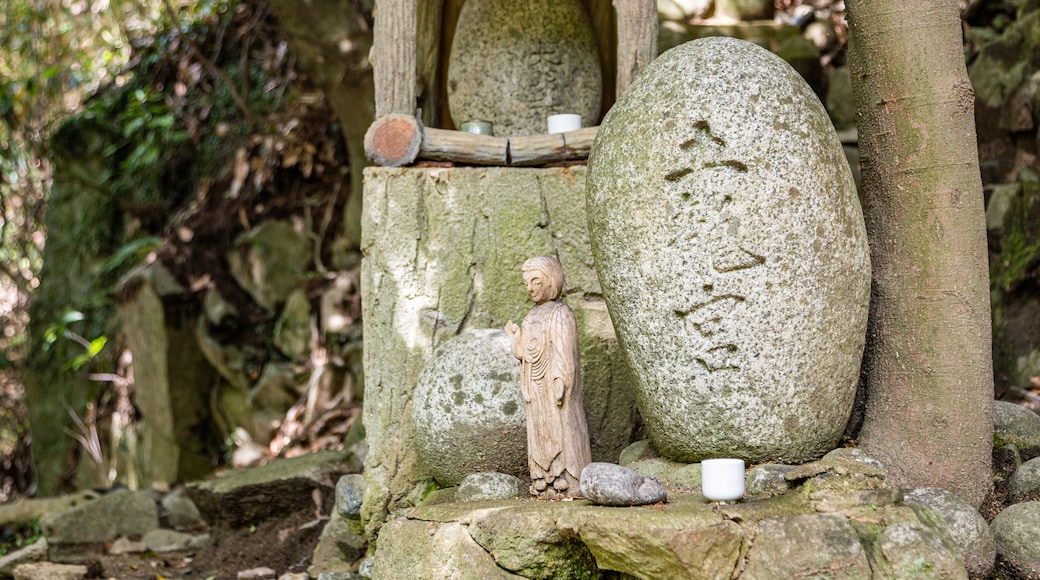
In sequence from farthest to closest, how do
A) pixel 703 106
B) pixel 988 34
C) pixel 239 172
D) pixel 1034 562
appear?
pixel 239 172
pixel 988 34
pixel 703 106
pixel 1034 562

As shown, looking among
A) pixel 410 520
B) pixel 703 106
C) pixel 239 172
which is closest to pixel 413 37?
pixel 703 106

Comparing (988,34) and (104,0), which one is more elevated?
(104,0)

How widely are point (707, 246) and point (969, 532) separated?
113 centimetres

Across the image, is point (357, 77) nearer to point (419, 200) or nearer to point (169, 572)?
point (419, 200)

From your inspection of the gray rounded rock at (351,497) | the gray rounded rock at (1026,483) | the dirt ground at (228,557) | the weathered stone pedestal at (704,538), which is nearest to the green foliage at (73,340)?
the dirt ground at (228,557)

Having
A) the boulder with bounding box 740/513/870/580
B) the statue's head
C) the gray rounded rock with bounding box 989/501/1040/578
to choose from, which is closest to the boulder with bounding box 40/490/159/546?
the statue's head

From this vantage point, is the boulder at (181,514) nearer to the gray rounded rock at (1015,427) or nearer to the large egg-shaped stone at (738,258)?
the large egg-shaped stone at (738,258)

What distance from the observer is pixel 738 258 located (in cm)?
→ 323

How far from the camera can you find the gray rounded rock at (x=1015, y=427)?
12.3 feet

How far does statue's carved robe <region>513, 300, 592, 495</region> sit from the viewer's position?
A: 3.46 m

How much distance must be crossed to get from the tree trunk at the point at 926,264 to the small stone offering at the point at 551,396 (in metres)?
1.01

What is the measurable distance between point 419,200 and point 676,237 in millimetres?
1399

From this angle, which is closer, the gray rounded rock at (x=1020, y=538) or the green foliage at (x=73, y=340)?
the gray rounded rock at (x=1020, y=538)

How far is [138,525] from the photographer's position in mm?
6391
